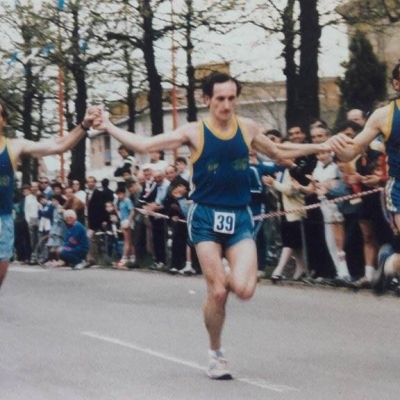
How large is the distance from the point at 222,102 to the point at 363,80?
42.7 metres

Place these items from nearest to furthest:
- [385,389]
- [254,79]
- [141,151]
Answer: [385,389]
[141,151]
[254,79]

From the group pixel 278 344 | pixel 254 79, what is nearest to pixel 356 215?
pixel 278 344

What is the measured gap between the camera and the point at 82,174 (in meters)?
44.1

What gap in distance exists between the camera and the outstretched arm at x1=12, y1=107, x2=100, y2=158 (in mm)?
9719

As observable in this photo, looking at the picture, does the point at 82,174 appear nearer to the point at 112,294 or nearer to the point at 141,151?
the point at 112,294

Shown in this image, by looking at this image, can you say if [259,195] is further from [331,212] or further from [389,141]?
[389,141]

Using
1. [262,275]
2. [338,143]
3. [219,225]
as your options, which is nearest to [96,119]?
[219,225]

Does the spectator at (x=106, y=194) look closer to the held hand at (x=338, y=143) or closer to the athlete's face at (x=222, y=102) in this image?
the held hand at (x=338, y=143)

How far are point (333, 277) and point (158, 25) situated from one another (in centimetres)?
1717

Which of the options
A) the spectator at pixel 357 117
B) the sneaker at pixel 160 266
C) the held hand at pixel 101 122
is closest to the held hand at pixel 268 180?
the spectator at pixel 357 117

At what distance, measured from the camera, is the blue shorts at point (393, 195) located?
9.81 metres

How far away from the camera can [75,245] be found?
2508 cm

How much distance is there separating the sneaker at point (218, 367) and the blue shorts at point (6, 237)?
68.7 inches

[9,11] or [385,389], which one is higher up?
[9,11]
